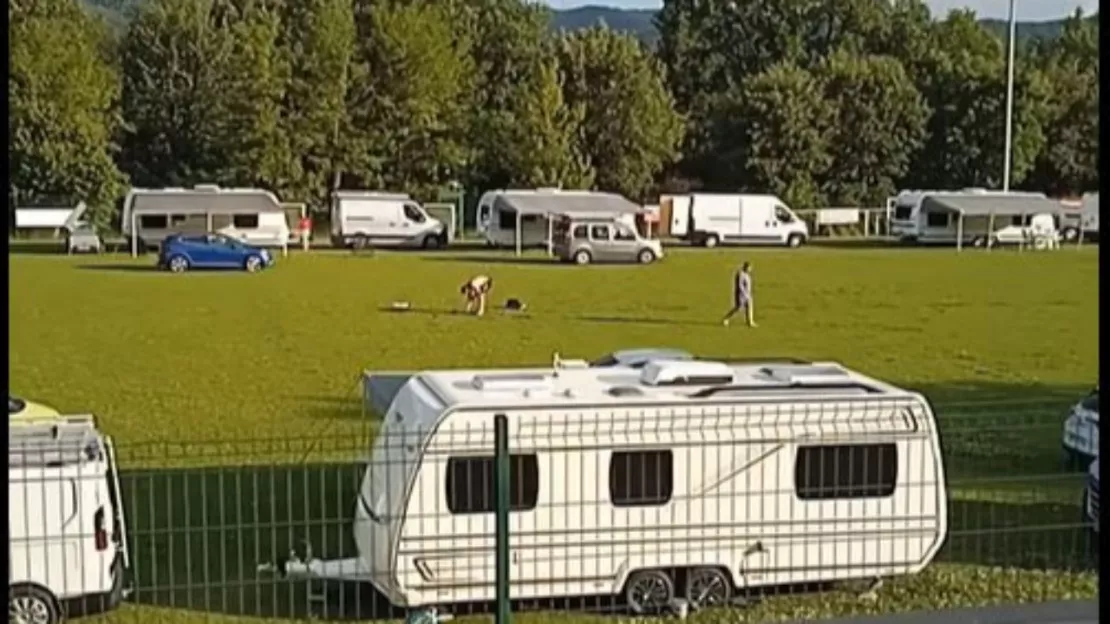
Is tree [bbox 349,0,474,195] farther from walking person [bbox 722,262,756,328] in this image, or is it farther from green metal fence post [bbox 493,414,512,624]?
green metal fence post [bbox 493,414,512,624]

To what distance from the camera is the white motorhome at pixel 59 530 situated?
21.2 feet

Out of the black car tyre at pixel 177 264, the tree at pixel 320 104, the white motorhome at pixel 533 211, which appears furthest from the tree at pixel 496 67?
the black car tyre at pixel 177 264

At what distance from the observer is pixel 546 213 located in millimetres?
41094

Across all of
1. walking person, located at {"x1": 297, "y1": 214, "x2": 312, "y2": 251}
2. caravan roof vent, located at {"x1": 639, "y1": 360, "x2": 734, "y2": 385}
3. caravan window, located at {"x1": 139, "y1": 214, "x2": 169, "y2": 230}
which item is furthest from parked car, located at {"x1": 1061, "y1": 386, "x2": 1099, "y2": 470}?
walking person, located at {"x1": 297, "y1": 214, "x2": 312, "y2": 251}

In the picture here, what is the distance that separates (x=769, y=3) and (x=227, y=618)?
62334mm

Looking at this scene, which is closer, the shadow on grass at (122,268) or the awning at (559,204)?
the shadow on grass at (122,268)

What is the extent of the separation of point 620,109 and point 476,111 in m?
4.94

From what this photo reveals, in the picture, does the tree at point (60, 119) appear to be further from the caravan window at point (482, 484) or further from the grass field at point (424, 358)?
the caravan window at point (482, 484)

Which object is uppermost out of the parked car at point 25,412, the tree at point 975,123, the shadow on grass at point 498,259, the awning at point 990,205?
the tree at point 975,123

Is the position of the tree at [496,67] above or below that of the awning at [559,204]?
above

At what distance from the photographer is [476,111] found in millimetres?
53469

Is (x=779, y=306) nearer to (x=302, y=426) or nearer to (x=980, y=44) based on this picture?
(x=302, y=426)

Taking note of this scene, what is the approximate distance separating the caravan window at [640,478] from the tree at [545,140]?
42.8 m

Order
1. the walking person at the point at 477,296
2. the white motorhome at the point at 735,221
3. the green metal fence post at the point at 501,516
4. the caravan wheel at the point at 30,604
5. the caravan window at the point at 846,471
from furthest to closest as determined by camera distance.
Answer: the white motorhome at the point at 735,221, the walking person at the point at 477,296, the caravan window at the point at 846,471, the caravan wheel at the point at 30,604, the green metal fence post at the point at 501,516
